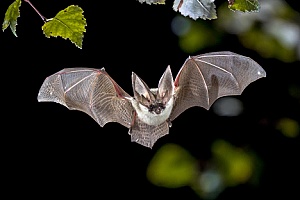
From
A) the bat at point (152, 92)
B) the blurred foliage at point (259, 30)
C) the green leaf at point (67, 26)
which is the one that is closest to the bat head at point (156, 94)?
the bat at point (152, 92)

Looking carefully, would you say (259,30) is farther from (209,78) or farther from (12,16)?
(12,16)

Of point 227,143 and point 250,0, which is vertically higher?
point 250,0

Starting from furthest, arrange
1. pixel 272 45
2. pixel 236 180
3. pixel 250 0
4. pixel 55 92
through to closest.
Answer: pixel 236 180 → pixel 272 45 → pixel 55 92 → pixel 250 0

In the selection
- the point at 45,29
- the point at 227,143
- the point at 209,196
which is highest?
the point at 45,29

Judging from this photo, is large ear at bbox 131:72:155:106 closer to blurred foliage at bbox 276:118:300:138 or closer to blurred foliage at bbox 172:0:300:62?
blurred foliage at bbox 172:0:300:62

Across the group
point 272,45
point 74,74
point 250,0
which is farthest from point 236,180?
point 250,0

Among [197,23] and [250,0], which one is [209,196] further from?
[250,0]

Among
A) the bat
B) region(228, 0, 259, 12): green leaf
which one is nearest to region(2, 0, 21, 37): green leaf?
the bat
